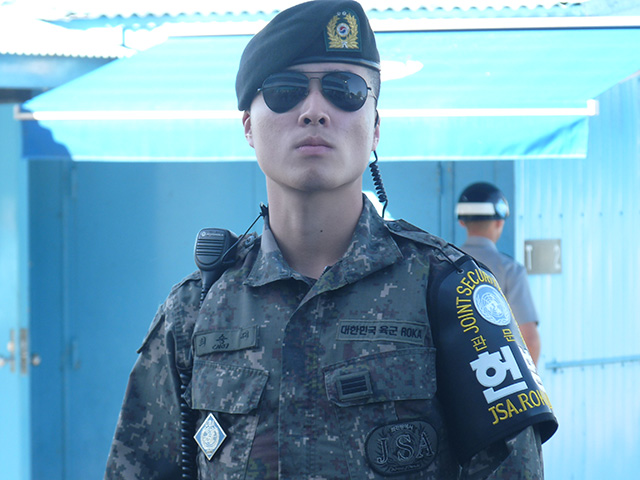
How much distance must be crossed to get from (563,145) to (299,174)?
1.98 metres

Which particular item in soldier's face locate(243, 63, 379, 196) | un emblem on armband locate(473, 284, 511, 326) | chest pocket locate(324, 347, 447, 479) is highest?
soldier's face locate(243, 63, 379, 196)

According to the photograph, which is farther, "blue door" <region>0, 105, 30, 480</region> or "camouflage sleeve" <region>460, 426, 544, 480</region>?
"blue door" <region>0, 105, 30, 480</region>

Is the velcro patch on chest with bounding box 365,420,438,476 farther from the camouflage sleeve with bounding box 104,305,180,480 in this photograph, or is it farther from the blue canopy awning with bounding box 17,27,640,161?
the blue canopy awning with bounding box 17,27,640,161

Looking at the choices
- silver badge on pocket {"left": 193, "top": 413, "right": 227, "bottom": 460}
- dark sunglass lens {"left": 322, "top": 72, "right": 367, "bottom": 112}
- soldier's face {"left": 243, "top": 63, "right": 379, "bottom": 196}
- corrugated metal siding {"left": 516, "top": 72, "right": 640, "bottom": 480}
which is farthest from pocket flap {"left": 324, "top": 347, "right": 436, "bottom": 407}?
corrugated metal siding {"left": 516, "top": 72, "right": 640, "bottom": 480}

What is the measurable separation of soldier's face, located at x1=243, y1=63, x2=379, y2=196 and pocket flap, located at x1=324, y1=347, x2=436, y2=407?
34 centimetres

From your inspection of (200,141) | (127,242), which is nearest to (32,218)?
(127,242)

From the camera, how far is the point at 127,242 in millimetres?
4152

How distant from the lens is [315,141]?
1.31m

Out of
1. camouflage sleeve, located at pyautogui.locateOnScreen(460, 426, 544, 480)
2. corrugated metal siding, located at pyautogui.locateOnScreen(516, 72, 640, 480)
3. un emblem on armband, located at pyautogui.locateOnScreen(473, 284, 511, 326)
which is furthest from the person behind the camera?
corrugated metal siding, located at pyautogui.locateOnScreen(516, 72, 640, 480)

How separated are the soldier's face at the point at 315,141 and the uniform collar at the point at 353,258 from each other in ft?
0.32

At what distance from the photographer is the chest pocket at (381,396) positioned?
119 centimetres

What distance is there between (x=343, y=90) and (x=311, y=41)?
0.12 metres

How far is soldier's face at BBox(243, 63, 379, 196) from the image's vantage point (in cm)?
131

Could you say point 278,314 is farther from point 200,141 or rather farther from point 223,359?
point 200,141
